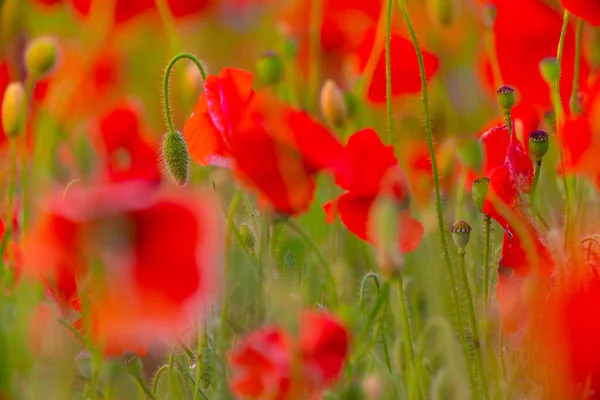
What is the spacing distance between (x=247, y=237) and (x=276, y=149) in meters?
0.19

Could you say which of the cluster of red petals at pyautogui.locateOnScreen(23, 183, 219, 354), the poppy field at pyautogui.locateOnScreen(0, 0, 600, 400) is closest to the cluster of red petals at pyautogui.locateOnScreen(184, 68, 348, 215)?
the poppy field at pyautogui.locateOnScreen(0, 0, 600, 400)

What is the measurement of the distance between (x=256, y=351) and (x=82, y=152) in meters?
0.82

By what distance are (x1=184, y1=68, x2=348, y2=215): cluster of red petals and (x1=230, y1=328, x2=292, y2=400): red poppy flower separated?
0.13m

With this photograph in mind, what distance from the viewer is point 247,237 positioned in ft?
3.26

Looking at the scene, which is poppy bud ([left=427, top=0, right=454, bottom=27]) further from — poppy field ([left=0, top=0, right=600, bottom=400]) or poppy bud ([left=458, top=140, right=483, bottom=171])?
poppy bud ([left=458, top=140, right=483, bottom=171])

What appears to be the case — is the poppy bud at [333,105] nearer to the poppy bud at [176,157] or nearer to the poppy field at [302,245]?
the poppy field at [302,245]

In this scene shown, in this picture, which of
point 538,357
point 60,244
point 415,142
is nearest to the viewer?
point 60,244

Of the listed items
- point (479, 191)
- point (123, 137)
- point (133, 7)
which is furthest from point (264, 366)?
point (133, 7)

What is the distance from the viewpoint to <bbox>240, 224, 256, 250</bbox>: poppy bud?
98cm

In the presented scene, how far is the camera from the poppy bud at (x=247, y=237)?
3.23ft

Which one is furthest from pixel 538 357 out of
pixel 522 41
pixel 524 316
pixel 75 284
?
pixel 522 41

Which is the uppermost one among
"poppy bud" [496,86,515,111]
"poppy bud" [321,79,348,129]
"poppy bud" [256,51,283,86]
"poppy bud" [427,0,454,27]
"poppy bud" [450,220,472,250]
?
"poppy bud" [427,0,454,27]

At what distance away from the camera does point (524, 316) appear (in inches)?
35.2

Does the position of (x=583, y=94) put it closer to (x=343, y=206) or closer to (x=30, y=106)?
(x=343, y=206)
